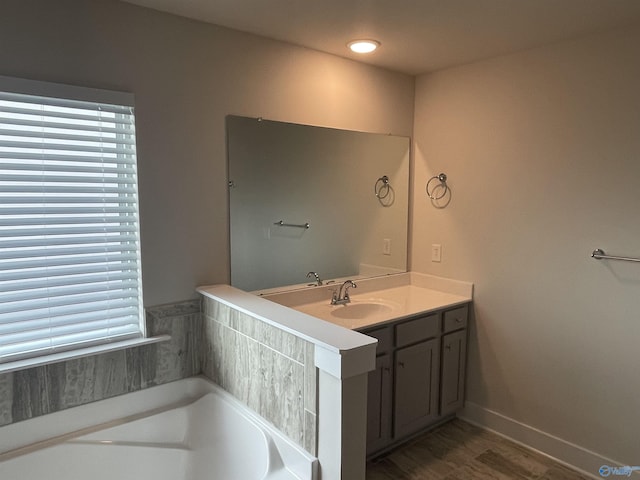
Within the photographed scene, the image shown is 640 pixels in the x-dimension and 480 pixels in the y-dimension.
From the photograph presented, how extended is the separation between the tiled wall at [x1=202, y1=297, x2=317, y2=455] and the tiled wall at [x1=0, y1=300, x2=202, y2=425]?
0.32 ft

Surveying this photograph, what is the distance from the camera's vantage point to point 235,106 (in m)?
2.34

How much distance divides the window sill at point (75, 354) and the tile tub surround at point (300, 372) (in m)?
0.33

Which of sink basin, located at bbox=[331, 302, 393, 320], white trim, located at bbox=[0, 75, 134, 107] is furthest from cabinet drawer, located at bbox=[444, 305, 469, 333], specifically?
white trim, located at bbox=[0, 75, 134, 107]

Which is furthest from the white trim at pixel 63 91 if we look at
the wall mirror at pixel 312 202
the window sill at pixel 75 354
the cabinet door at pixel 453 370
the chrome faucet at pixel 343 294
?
the cabinet door at pixel 453 370

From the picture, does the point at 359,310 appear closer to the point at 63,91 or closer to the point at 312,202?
the point at 312,202

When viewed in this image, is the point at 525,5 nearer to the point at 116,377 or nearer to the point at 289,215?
the point at 289,215

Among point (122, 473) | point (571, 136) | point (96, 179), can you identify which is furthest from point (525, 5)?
point (122, 473)

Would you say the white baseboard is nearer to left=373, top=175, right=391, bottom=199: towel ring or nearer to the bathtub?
left=373, top=175, right=391, bottom=199: towel ring

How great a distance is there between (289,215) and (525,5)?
158 centimetres

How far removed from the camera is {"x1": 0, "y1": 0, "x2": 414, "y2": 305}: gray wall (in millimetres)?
1822

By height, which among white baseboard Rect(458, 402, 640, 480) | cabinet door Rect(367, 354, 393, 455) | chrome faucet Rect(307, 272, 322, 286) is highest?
chrome faucet Rect(307, 272, 322, 286)

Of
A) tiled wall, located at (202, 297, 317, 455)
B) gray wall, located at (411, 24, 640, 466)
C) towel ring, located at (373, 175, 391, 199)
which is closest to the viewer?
tiled wall, located at (202, 297, 317, 455)

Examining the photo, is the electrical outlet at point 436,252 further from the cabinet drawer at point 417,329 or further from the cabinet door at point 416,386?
the cabinet door at point 416,386

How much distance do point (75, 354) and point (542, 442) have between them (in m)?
2.59
